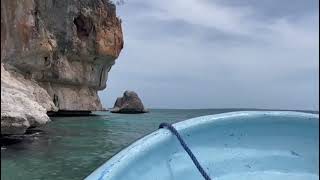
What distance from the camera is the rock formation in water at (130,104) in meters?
51.1

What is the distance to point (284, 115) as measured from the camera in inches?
115

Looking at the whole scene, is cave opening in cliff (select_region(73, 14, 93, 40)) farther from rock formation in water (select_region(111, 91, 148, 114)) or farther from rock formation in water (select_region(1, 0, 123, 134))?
rock formation in water (select_region(111, 91, 148, 114))

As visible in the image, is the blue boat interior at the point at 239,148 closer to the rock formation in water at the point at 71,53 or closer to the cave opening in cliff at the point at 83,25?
the rock formation in water at the point at 71,53

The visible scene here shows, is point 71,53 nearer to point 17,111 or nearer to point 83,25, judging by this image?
point 83,25

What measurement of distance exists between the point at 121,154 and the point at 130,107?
163ft

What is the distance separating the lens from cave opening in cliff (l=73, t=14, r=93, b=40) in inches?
1169

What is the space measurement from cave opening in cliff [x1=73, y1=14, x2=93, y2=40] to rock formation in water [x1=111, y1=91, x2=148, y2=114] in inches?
826

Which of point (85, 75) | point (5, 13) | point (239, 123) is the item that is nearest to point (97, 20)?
point (85, 75)

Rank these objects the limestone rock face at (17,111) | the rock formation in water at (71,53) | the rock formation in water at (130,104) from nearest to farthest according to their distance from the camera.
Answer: the limestone rock face at (17,111) < the rock formation in water at (71,53) < the rock formation in water at (130,104)

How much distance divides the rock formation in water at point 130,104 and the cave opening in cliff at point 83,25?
Result: 2099 cm

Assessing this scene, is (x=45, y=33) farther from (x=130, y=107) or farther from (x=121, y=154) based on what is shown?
(x=130, y=107)

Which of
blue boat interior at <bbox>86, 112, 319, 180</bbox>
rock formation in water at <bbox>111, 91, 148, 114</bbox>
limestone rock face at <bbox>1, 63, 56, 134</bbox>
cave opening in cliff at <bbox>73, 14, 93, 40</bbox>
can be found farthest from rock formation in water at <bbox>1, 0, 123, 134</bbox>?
blue boat interior at <bbox>86, 112, 319, 180</bbox>

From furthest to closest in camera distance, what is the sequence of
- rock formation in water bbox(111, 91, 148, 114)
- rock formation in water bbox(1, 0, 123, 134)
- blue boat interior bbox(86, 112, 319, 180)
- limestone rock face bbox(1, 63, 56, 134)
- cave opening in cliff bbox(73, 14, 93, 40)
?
rock formation in water bbox(111, 91, 148, 114) → cave opening in cliff bbox(73, 14, 93, 40) → rock formation in water bbox(1, 0, 123, 134) → limestone rock face bbox(1, 63, 56, 134) → blue boat interior bbox(86, 112, 319, 180)

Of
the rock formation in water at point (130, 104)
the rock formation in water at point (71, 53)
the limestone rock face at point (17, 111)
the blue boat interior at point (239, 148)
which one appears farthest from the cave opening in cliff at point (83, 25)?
the blue boat interior at point (239, 148)
